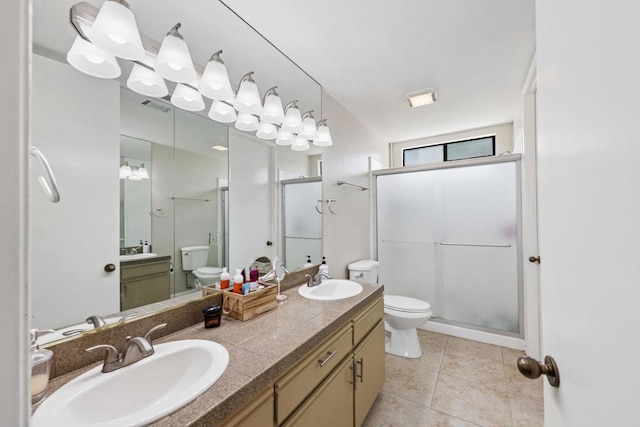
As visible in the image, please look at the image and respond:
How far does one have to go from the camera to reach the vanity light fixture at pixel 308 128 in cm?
204

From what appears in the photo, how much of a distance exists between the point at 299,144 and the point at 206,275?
1.20 meters

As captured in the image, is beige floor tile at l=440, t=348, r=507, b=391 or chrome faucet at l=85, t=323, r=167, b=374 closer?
chrome faucet at l=85, t=323, r=167, b=374

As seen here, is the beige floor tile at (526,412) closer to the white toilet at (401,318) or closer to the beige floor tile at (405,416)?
the beige floor tile at (405,416)

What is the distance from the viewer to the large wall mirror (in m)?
0.88

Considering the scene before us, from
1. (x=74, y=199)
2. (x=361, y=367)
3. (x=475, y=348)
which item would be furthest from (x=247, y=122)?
(x=475, y=348)

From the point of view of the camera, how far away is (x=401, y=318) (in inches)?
91.0

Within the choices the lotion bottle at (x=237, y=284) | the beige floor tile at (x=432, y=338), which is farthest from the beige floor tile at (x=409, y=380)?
the lotion bottle at (x=237, y=284)

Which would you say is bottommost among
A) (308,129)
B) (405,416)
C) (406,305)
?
(405,416)

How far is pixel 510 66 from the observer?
1997mm

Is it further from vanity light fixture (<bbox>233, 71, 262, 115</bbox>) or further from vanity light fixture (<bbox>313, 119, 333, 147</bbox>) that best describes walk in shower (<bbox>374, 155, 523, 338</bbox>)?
vanity light fixture (<bbox>233, 71, 262, 115</bbox>)

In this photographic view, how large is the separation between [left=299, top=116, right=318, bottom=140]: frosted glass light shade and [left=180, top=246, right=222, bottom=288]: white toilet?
45.0 inches

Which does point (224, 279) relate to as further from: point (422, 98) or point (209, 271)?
point (422, 98)

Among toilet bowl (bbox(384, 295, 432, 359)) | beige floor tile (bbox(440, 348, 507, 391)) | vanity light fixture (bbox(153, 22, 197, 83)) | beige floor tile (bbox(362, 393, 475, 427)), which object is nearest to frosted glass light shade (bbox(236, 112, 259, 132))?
vanity light fixture (bbox(153, 22, 197, 83))

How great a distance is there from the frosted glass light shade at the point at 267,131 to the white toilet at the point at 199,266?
0.84 m
